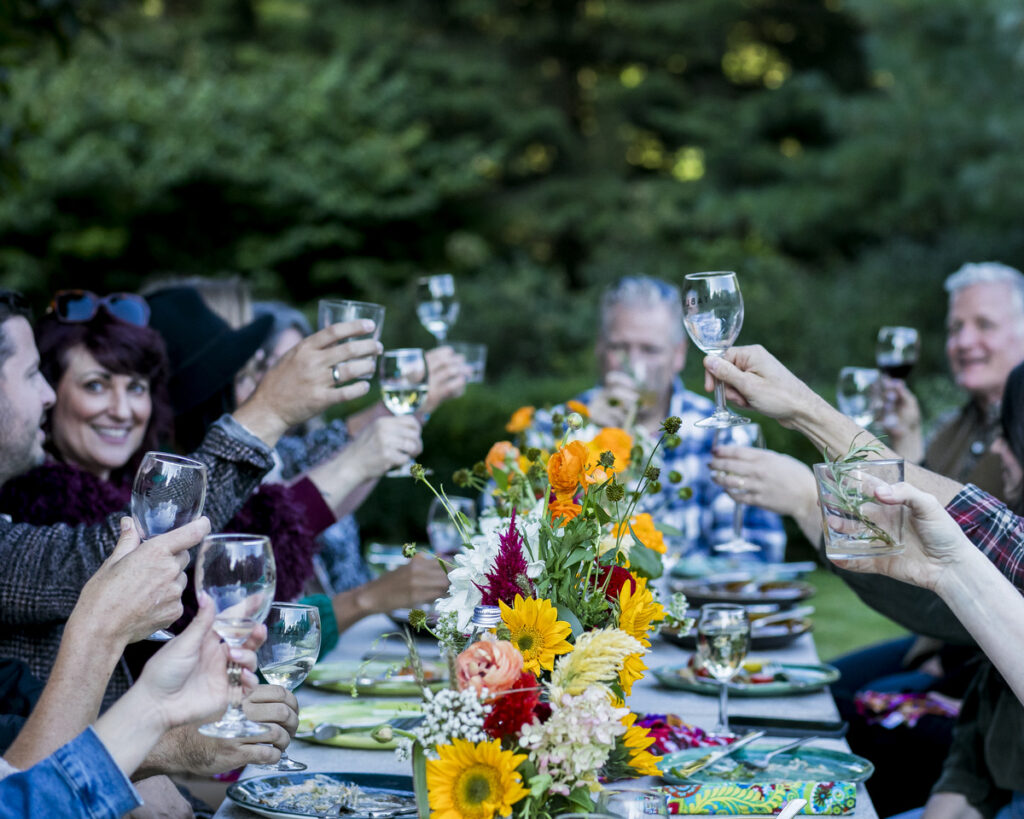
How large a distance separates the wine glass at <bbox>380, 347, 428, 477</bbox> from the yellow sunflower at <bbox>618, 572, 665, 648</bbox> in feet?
4.08

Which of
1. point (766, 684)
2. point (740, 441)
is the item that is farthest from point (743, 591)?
point (766, 684)

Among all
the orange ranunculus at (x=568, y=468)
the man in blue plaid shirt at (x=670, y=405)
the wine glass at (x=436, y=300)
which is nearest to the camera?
the orange ranunculus at (x=568, y=468)

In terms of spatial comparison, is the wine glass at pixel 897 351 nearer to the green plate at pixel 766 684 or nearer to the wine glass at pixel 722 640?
the green plate at pixel 766 684

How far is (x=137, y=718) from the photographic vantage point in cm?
151

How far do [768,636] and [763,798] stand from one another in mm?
1230

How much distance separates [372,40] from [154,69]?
2.93 metres

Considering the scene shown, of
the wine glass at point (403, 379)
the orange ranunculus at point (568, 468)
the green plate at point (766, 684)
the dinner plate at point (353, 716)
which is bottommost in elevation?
the green plate at point (766, 684)

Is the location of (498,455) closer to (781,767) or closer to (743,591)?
(781,767)

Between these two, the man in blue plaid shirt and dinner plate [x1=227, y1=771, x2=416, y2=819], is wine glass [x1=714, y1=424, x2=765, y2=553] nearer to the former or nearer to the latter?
the man in blue plaid shirt

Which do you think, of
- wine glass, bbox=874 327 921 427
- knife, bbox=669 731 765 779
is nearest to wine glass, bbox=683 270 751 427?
knife, bbox=669 731 765 779

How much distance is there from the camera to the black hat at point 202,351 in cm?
330

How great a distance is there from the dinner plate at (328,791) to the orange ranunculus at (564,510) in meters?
0.53

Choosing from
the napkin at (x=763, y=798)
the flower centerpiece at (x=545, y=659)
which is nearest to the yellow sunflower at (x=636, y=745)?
the flower centerpiece at (x=545, y=659)

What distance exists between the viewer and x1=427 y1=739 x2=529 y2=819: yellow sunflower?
146 centimetres
